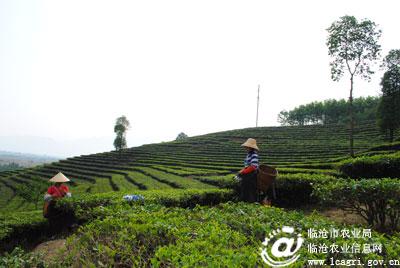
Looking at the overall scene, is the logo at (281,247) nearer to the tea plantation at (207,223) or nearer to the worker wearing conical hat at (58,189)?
the tea plantation at (207,223)

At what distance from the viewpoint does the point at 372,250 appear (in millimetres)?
3078

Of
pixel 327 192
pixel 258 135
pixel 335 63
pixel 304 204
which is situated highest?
pixel 335 63

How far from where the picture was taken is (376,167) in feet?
37.5

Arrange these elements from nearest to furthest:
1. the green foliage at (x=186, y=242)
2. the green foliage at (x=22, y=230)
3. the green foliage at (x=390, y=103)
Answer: the green foliage at (x=186, y=242) < the green foliage at (x=22, y=230) < the green foliage at (x=390, y=103)

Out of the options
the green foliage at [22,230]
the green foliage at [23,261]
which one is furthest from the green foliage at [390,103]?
the green foliage at [23,261]

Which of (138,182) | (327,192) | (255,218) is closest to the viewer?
(255,218)

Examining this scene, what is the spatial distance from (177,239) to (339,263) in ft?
5.22

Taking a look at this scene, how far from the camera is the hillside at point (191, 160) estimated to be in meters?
26.8

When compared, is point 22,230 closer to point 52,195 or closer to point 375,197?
Result: point 52,195

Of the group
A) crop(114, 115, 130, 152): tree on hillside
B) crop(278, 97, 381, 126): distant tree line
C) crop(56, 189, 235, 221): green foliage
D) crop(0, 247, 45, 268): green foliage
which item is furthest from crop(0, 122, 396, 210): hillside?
crop(278, 97, 381, 126): distant tree line

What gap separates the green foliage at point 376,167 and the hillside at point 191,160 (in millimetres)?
9023

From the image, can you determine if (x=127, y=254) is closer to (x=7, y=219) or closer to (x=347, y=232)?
(x=347, y=232)

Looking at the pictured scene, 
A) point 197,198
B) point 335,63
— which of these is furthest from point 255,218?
point 335,63

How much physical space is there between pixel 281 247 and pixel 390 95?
4009 cm
